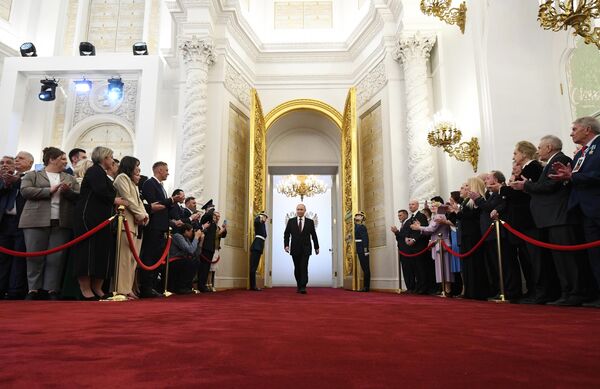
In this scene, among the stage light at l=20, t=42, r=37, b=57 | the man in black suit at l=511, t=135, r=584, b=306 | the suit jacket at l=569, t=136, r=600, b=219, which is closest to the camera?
the suit jacket at l=569, t=136, r=600, b=219

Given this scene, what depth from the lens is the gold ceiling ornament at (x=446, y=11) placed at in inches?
269

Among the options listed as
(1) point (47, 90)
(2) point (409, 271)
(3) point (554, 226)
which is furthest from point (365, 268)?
(1) point (47, 90)

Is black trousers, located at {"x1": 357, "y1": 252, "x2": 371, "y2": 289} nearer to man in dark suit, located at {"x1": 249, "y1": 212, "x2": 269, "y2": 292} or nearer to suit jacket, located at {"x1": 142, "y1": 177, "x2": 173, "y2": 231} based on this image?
man in dark suit, located at {"x1": 249, "y1": 212, "x2": 269, "y2": 292}

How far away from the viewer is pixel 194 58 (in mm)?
8742

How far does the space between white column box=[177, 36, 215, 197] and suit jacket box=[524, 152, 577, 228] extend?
19.7ft

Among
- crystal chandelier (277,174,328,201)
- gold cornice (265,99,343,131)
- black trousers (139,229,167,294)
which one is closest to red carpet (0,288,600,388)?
black trousers (139,229,167,294)

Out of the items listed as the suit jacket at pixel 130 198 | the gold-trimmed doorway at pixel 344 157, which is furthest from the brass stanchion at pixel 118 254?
the gold-trimmed doorway at pixel 344 157

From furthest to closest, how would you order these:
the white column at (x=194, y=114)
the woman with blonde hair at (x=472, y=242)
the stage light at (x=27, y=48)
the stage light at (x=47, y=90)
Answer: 1. the stage light at (x=27, y=48)
2. the stage light at (x=47, y=90)
3. the white column at (x=194, y=114)
4. the woman with blonde hair at (x=472, y=242)

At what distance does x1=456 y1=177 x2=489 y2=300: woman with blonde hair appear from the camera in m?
5.15

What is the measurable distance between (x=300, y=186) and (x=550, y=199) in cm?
1229

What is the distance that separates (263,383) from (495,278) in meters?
4.67

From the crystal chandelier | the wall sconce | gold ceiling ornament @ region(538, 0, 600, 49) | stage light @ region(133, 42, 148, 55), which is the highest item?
stage light @ region(133, 42, 148, 55)

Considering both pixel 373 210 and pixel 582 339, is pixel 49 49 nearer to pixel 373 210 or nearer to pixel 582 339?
pixel 373 210

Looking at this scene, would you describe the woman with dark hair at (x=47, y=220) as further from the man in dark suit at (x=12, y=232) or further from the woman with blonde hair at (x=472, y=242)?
the woman with blonde hair at (x=472, y=242)
